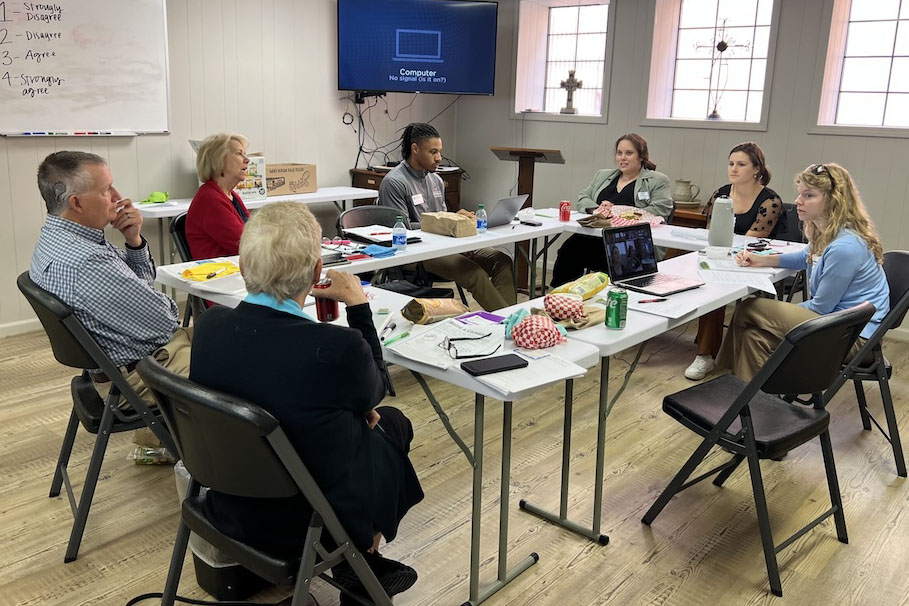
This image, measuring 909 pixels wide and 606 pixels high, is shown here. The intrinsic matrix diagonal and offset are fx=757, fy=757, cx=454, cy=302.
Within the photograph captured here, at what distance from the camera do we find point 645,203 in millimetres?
4727

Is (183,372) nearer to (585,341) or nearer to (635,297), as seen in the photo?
(585,341)

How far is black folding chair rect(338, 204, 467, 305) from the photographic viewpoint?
154 inches

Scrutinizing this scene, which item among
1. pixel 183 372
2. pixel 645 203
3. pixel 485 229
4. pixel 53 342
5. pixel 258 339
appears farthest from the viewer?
pixel 645 203

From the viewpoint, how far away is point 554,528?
255 centimetres

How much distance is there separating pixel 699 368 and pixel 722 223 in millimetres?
796

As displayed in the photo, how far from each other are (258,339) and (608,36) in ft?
16.6

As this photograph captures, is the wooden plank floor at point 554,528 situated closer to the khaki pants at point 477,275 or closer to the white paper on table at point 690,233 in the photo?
the khaki pants at point 477,275

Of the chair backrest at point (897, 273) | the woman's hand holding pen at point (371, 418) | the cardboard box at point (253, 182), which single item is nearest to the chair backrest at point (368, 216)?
the cardboard box at point (253, 182)

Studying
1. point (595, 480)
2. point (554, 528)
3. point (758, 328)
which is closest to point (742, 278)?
point (758, 328)

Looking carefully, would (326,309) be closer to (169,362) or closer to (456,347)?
(456,347)

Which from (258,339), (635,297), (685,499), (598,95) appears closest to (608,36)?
(598,95)

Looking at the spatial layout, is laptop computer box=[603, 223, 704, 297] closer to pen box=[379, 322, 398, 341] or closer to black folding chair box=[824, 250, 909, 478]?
black folding chair box=[824, 250, 909, 478]

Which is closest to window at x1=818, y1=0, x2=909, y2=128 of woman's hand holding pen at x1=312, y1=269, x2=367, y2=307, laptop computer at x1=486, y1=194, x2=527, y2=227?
laptop computer at x1=486, y1=194, x2=527, y2=227

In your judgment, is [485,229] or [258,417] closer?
[258,417]
